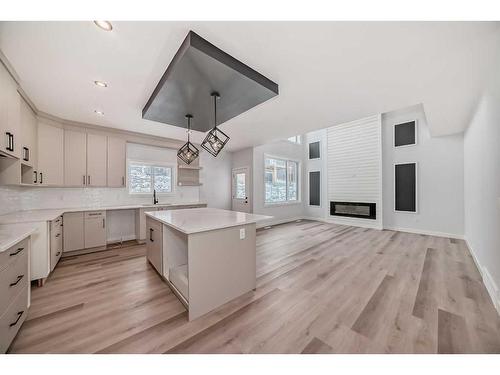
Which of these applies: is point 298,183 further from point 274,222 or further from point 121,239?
point 121,239

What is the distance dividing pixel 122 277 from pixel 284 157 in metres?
5.76

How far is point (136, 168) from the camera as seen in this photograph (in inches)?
186

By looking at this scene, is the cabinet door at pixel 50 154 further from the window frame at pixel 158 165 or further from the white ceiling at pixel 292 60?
the window frame at pixel 158 165

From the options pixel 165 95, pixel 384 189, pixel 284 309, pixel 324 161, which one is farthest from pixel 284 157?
pixel 284 309

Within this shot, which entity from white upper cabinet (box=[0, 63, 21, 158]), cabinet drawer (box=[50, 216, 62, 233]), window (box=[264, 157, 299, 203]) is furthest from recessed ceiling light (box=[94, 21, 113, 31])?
window (box=[264, 157, 299, 203])

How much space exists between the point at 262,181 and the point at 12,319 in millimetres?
5299

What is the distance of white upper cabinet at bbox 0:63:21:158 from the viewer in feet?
6.35

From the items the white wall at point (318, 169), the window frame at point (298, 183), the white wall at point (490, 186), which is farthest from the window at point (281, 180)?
the white wall at point (490, 186)

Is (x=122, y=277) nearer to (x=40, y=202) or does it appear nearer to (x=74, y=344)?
(x=74, y=344)

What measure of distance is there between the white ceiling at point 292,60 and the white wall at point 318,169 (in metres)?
3.90

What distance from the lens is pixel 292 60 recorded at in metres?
1.91

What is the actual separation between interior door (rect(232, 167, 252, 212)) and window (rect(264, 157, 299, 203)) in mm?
689

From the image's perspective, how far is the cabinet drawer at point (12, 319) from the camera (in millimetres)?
1301

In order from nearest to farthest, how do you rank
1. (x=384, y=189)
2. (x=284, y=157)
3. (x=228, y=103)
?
1. (x=228, y=103)
2. (x=384, y=189)
3. (x=284, y=157)
